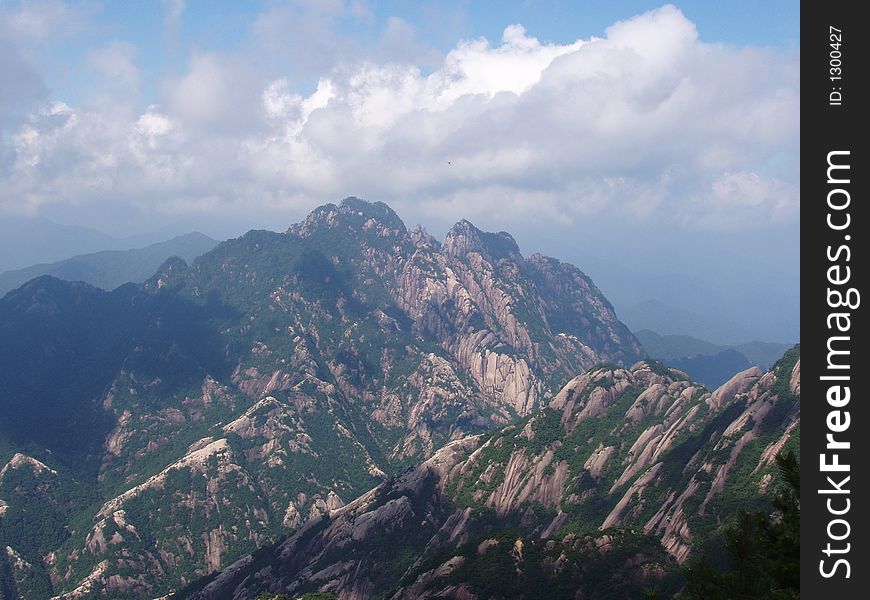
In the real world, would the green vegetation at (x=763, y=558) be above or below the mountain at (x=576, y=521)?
above

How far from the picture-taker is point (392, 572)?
16862 centimetres

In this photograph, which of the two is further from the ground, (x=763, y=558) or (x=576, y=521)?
(x=763, y=558)

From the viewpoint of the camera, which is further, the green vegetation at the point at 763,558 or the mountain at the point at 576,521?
the mountain at the point at 576,521

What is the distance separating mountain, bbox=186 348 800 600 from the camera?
11938cm

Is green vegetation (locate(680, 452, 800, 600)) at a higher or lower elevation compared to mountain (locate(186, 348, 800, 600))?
higher

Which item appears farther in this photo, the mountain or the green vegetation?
the mountain

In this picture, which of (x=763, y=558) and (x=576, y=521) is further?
(x=576, y=521)

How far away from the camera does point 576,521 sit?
550 feet

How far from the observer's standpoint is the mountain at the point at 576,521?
392ft
